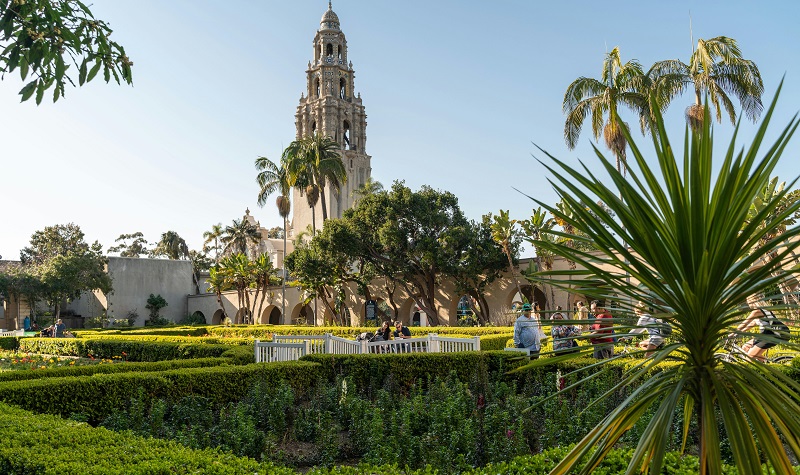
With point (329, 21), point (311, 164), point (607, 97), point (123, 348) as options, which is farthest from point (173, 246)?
point (607, 97)

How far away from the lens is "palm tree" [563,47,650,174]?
20.4 metres

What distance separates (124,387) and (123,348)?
35.6 ft

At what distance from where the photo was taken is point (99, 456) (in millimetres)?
4496

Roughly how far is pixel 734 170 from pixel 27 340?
2466cm

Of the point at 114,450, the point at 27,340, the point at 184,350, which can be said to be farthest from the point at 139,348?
the point at 114,450

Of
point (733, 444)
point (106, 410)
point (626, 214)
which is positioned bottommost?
point (106, 410)

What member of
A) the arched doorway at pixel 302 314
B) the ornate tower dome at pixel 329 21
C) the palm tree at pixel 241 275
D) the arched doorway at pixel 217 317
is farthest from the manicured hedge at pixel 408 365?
the ornate tower dome at pixel 329 21

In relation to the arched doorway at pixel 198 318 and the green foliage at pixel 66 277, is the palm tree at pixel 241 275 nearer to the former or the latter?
the arched doorway at pixel 198 318

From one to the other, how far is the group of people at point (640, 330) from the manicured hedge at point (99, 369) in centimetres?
509

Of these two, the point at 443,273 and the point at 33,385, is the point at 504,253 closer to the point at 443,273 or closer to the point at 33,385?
the point at 443,273

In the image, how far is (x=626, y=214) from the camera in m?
2.35

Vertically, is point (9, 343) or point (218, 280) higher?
point (218, 280)

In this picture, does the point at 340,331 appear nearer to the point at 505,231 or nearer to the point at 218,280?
the point at 505,231

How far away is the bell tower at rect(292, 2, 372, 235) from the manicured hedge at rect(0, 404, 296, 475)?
180ft
